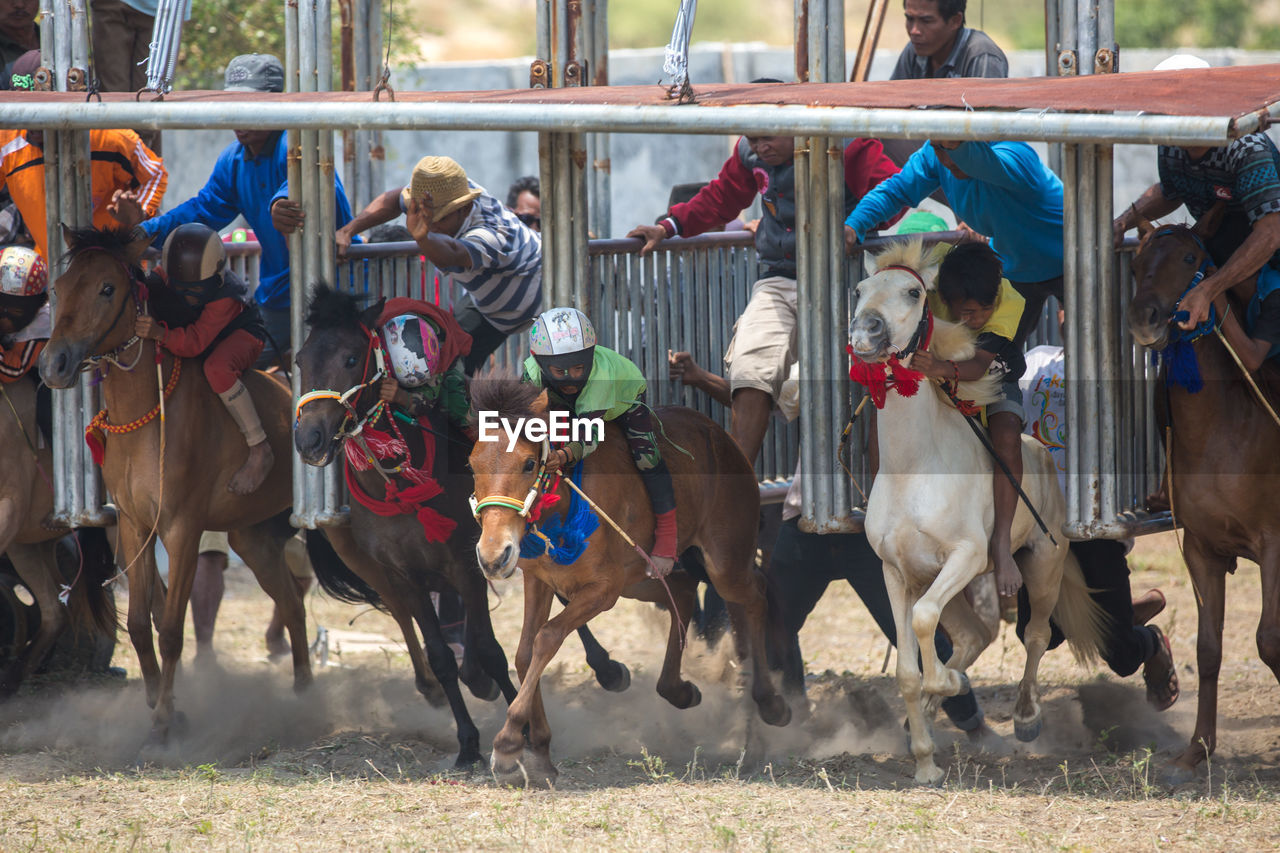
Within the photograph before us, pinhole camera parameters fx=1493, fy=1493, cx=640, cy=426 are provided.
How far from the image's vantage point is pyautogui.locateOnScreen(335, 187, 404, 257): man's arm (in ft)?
23.6

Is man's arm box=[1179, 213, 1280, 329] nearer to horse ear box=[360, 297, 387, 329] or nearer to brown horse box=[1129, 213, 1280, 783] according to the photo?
brown horse box=[1129, 213, 1280, 783]

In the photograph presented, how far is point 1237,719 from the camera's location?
24.7 ft

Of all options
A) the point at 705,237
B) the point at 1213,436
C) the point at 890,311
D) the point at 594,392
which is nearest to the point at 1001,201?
the point at 890,311

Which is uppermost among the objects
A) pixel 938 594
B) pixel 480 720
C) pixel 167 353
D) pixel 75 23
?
pixel 75 23

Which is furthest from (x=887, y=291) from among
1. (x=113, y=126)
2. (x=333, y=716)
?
(x=333, y=716)

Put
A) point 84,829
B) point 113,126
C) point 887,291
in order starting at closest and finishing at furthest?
point 84,829, point 887,291, point 113,126

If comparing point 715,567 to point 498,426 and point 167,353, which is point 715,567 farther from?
point 167,353

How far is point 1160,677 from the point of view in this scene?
7.53 meters

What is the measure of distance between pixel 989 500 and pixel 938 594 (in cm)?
48

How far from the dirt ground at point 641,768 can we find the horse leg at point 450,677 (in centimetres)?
16

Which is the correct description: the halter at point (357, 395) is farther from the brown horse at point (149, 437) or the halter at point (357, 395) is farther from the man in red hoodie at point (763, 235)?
the man in red hoodie at point (763, 235)

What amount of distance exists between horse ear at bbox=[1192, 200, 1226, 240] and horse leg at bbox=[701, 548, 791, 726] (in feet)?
8.09

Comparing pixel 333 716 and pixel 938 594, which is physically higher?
pixel 938 594

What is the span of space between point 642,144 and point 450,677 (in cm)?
1011
